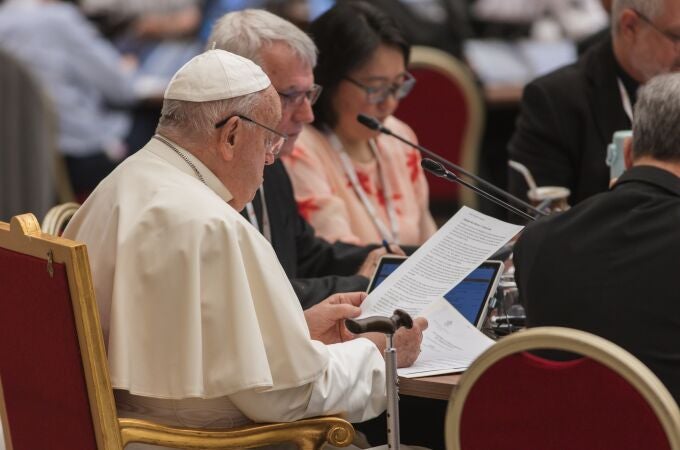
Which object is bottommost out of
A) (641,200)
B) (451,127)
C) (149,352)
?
(451,127)

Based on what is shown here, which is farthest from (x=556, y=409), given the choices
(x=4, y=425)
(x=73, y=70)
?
(x=73, y=70)

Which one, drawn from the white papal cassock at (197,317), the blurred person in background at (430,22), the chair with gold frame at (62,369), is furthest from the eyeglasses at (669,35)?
the blurred person in background at (430,22)

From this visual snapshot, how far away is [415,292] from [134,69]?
187 inches

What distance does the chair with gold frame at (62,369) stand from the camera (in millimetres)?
2258

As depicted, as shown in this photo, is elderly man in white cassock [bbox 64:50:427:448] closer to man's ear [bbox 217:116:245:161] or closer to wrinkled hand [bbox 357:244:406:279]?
man's ear [bbox 217:116:245:161]

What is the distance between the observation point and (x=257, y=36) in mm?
3197

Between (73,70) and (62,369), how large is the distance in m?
4.44

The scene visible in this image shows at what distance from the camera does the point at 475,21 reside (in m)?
7.39

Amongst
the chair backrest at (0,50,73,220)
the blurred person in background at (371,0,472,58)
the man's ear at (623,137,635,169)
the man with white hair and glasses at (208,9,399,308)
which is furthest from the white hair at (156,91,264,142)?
the blurred person in background at (371,0,472,58)

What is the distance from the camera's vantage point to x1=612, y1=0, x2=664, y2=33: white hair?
11.9ft

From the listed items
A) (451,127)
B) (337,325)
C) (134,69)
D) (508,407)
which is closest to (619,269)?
(508,407)

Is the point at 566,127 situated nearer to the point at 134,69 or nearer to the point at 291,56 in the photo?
the point at 291,56

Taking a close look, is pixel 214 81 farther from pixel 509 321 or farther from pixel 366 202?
pixel 366 202

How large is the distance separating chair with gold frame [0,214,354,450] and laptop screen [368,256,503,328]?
0.43 metres
